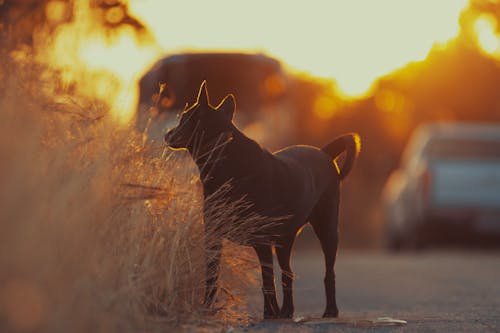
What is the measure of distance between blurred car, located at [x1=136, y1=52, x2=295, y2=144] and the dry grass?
39.9ft

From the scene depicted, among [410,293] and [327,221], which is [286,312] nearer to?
[327,221]

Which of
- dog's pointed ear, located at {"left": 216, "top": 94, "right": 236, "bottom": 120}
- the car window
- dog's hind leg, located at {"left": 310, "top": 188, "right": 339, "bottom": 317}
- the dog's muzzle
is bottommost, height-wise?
dog's hind leg, located at {"left": 310, "top": 188, "right": 339, "bottom": 317}

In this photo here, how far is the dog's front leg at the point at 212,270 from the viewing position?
8344mm

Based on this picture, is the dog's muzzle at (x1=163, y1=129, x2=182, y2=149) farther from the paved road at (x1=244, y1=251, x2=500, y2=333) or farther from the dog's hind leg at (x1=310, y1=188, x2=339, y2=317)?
the dog's hind leg at (x1=310, y1=188, x2=339, y2=317)

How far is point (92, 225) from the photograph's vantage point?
7215mm

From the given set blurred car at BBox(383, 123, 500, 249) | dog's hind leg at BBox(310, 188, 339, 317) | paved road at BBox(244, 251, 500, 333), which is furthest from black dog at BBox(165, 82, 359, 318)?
blurred car at BBox(383, 123, 500, 249)

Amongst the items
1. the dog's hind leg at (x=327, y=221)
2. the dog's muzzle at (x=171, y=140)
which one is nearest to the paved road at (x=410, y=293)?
the dog's hind leg at (x=327, y=221)

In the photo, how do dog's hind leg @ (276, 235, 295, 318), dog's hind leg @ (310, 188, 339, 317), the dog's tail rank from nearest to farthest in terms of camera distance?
dog's hind leg @ (276, 235, 295, 318)
dog's hind leg @ (310, 188, 339, 317)
the dog's tail

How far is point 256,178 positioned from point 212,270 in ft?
2.22

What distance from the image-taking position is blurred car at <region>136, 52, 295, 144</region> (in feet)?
70.9

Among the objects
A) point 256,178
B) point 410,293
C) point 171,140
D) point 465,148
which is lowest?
point 410,293

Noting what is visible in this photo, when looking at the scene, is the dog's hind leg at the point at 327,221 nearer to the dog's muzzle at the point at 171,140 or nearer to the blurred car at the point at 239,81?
the dog's muzzle at the point at 171,140

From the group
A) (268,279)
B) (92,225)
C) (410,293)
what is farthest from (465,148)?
(92,225)

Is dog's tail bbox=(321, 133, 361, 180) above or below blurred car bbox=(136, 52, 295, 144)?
below
